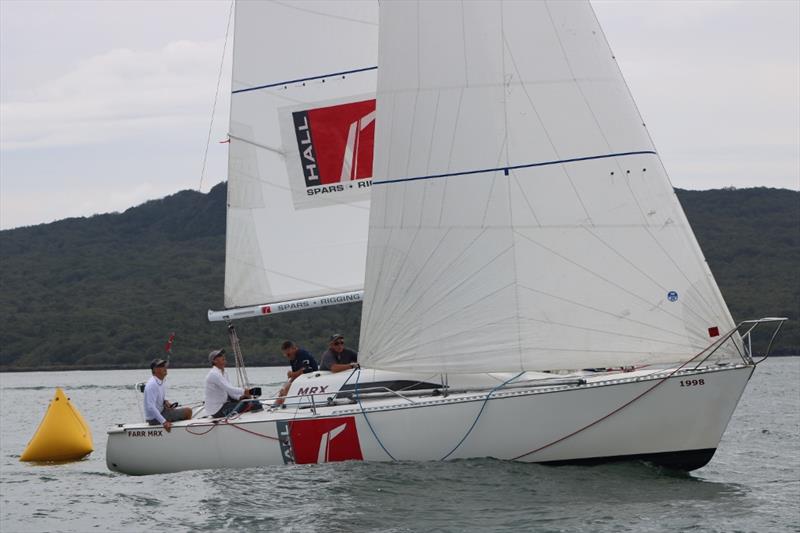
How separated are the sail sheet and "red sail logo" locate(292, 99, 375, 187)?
0.02 m

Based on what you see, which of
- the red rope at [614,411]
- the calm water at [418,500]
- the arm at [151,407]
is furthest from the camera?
the arm at [151,407]

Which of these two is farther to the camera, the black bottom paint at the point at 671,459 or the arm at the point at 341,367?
the arm at the point at 341,367

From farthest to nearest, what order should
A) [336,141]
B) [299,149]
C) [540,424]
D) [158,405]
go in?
[299,149]
[336,141]
[158,405]
[540,424]

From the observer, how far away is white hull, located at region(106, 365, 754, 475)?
1452 cm

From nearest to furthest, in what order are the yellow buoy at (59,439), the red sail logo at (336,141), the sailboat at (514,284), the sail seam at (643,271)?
the sail seam at (643,271)
the sailboat at (514,284)
the red sail logo at (336,141)
the yellow buoy at (59,439)

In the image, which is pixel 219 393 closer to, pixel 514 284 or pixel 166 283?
pixel 514 284

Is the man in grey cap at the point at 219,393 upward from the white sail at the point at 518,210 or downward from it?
downward

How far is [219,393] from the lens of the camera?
17047 mm

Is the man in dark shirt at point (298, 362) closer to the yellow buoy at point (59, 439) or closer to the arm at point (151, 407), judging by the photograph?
the arm at point (151, 407)

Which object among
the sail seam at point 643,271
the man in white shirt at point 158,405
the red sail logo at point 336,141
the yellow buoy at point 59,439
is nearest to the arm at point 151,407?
the man in white shirt at point 158,405

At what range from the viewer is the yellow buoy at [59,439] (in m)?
22.1

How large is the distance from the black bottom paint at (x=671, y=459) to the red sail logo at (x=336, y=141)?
249 inches

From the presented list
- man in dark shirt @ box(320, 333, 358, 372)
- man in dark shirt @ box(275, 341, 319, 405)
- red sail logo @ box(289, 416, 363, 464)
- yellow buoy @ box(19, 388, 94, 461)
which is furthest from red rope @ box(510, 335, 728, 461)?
yellow buoy @ box(19, 388, 94, 461)

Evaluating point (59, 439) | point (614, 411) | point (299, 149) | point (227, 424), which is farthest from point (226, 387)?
point (59, 439)
